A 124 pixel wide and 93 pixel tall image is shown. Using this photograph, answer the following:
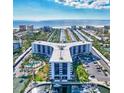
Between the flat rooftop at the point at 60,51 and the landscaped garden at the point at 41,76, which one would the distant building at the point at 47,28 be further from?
the landscaped garden at the point at 41,76

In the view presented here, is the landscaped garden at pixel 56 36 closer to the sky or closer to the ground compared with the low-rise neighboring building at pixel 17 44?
closer to the sky

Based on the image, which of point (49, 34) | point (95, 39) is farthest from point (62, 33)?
point (95, 39)

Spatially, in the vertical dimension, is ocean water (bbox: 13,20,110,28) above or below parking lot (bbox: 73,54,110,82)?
above

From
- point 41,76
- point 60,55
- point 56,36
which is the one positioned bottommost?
point 41,76

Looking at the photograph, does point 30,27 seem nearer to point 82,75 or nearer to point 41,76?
point 41,76

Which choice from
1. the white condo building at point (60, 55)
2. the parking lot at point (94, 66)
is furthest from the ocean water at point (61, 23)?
the parking lot at point (94, 66)

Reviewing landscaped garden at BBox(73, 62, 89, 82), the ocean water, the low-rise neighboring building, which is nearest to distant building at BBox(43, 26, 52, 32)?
the ocean water

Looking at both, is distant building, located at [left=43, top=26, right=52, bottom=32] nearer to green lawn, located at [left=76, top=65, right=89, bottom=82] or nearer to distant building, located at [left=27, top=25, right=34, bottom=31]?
distant building, located at [left=27, top=25, right=34, bottom=31]

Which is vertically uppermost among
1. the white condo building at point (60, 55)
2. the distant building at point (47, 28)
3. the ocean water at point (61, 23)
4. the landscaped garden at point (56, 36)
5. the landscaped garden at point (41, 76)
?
the ocean water at point (61, 23)

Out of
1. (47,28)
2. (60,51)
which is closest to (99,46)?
(60,51)
